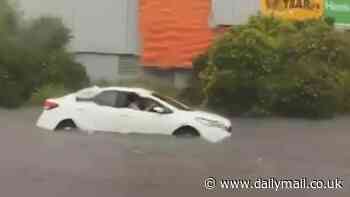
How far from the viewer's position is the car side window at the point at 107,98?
19.5 metres

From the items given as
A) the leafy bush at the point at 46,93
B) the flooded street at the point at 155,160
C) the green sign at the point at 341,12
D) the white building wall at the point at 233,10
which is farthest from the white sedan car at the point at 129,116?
the green sign at the point at 341,12

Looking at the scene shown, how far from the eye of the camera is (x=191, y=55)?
28375 mm

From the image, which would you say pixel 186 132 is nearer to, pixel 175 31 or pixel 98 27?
pixel 175 31

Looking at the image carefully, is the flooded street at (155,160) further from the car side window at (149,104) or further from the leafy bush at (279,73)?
the leafy bush at (279,73)

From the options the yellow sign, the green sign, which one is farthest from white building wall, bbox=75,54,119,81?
the green sign

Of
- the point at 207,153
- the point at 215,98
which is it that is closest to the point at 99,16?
the point at 215,98

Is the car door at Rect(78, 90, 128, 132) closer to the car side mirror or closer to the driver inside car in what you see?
the driver inside car

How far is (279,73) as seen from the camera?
81.4ft

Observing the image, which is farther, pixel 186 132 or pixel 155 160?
pixel 186 132

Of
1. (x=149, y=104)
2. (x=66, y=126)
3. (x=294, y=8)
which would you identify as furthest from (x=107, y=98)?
(x=294, y=8)

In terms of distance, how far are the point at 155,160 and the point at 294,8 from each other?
13.8 m

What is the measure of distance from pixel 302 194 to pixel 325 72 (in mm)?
13159

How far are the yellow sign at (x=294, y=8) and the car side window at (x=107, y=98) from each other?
9.60 metres

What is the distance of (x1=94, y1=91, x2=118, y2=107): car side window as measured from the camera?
19.5 metres
